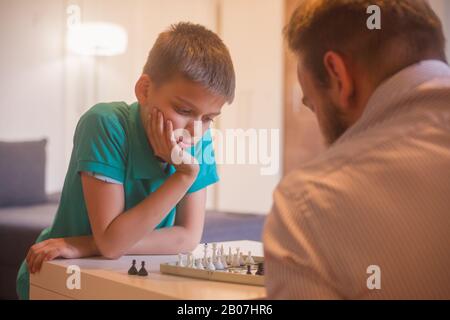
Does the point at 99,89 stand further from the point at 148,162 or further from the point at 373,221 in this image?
the point at 373,221

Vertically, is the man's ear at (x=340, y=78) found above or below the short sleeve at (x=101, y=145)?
above

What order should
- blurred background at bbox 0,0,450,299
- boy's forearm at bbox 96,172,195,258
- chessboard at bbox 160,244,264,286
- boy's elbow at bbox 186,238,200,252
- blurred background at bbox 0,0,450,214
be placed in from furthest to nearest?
blurred background at bbox 0,0,450,214, blurred background at bbox 0,0,450,299, boy's elbow at bbox 186,238,200,252, boy's forearm at bbox 96,172,195,258, chessboard at bbox 160,244,264,286

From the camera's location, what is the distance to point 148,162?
1.12 meters

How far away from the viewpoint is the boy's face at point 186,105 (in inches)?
42.6

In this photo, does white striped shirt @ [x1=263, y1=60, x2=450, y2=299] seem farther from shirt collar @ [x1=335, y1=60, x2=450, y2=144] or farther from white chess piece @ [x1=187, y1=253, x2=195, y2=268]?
white chess piece @ [x1=187, y1=253, x2=195, y2=268]

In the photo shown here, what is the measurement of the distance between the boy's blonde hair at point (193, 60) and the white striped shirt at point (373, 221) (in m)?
0.53

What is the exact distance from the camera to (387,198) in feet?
1.89

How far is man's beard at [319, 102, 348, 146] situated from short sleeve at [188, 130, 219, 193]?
0.48 metres

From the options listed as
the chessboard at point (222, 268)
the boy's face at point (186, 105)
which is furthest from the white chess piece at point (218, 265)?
the boy's face at point (186, 105)

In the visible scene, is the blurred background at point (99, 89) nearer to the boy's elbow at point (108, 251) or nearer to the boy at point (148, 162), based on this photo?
the boy at point (148, 162)

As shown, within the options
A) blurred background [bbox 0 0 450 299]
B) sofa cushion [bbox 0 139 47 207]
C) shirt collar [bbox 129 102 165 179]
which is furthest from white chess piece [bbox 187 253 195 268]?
sofa cushion [bbox 0 139 47 207]

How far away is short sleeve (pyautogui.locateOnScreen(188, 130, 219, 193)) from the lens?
1.20 meters
